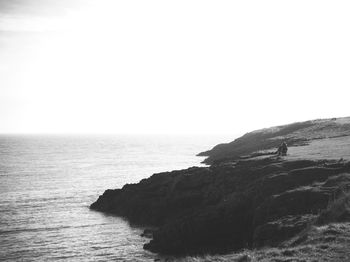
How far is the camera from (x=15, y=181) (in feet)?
303

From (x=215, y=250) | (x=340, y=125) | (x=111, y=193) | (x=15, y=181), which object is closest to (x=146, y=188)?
(x=111, y=193)

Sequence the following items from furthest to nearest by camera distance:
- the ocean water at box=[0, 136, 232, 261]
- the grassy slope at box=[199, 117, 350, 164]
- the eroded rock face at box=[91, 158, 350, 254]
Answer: the grassy slope at box=[199, 117, 350, 164], the ocean water at box=[0, 136, 232, 261], the eroded rock face at box=[91, 158, 350, 254]

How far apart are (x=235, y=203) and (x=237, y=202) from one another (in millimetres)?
260

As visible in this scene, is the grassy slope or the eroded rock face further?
the grassy slope

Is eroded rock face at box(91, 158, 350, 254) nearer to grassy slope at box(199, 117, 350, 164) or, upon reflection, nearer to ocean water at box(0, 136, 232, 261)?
ocean water at box(0, 136, 232, 261)

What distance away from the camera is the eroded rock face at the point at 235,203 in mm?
34781

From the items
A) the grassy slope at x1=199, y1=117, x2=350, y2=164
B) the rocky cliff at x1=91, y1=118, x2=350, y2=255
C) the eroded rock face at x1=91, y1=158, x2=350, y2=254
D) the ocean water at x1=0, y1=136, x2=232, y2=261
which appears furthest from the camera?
the grassy slope at x1=199, y1=117, x2=350, y2=164

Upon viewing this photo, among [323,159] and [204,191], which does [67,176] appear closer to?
[204,191]

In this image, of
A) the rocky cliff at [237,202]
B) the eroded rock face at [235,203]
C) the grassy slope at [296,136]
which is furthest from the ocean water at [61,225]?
the grassy slope at [296,136]

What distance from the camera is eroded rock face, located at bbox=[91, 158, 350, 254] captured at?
3478cm

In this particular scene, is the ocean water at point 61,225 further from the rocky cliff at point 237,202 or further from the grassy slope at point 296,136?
the grassy slope at point 296,136

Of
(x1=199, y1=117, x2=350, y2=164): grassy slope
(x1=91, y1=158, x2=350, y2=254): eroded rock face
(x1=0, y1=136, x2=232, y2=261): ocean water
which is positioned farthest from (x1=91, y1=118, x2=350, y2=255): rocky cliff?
(x1=199, y1=117, x2=350, y2=164): grassy slope

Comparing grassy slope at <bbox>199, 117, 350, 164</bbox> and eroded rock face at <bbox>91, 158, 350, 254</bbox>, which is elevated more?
grassy slope at <bbox>199, 117, 350, 164</bbox>

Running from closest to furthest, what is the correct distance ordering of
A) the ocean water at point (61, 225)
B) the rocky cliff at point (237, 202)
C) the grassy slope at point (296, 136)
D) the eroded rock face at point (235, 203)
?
the rocky cliff at point (237, 202) < the eroded rock face at point (235, 203) < the ocean water at point (61, 225) < the grassy slope at point (296, 136)
